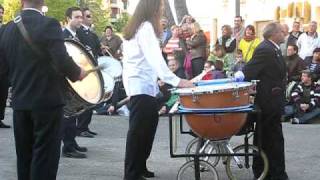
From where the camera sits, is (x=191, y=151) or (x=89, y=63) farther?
(x=191, y=151)

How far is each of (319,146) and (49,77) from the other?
5575 millimetres

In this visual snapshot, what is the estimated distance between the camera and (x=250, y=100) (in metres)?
6.37

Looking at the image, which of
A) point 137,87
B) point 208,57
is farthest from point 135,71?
point 208,57

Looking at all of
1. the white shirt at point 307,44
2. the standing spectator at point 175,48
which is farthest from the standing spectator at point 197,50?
the white shirt at point 307,44

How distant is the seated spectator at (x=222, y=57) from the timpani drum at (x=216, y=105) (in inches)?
263

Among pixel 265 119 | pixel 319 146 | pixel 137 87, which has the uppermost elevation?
pixel 137 87

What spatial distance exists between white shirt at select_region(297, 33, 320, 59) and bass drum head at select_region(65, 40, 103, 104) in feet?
27.7

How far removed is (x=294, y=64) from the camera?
12.7m

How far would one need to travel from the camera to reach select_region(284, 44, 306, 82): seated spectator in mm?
12578

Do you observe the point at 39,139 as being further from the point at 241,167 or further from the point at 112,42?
the point at 112,42

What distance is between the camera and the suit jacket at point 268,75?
21.4 ft

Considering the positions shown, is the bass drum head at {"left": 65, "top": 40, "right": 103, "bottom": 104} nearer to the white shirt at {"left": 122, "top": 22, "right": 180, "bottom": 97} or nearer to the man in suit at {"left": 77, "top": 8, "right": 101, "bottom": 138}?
the white shirt at {"left": 122, "top": 22, "right": 180, "bottom": 97}

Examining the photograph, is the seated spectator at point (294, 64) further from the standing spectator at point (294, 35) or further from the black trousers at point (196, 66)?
the black trousers at point (196, 66)

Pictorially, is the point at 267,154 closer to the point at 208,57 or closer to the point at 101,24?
the point at 208,57
